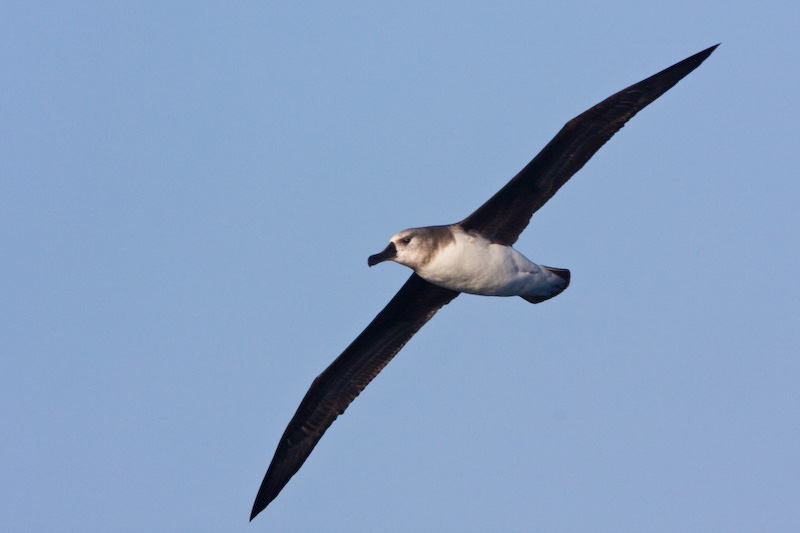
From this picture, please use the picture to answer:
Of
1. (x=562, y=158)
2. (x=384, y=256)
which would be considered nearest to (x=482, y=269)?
(x=384, y=256)

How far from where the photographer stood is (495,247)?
13250 millimetres

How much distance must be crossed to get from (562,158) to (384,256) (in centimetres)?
262

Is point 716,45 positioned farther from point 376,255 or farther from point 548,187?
point 376,255

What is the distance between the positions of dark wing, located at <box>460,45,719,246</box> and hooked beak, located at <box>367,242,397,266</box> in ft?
3.20

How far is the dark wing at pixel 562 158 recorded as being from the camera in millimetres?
A: 12578

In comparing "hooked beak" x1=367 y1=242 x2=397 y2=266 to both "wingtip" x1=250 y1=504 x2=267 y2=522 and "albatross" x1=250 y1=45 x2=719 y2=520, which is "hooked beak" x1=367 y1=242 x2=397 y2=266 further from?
"wingtip" x1=250 y1=504 x2=267 y2=522

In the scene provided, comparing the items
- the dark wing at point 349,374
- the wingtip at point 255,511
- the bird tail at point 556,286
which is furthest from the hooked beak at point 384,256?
the wingtip at point 255,511

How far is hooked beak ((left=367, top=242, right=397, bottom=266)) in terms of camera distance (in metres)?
12.8

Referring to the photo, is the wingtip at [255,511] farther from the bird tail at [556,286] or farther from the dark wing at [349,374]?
the bird tail at [556,286]

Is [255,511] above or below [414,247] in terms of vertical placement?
below

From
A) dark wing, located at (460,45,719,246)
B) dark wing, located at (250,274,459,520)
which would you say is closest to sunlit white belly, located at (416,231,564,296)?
dark wing, located at (460,45,719,246)

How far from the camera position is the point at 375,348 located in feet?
49.0

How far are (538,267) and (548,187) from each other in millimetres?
1126

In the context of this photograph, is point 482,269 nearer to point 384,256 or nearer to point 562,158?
point 384,256
